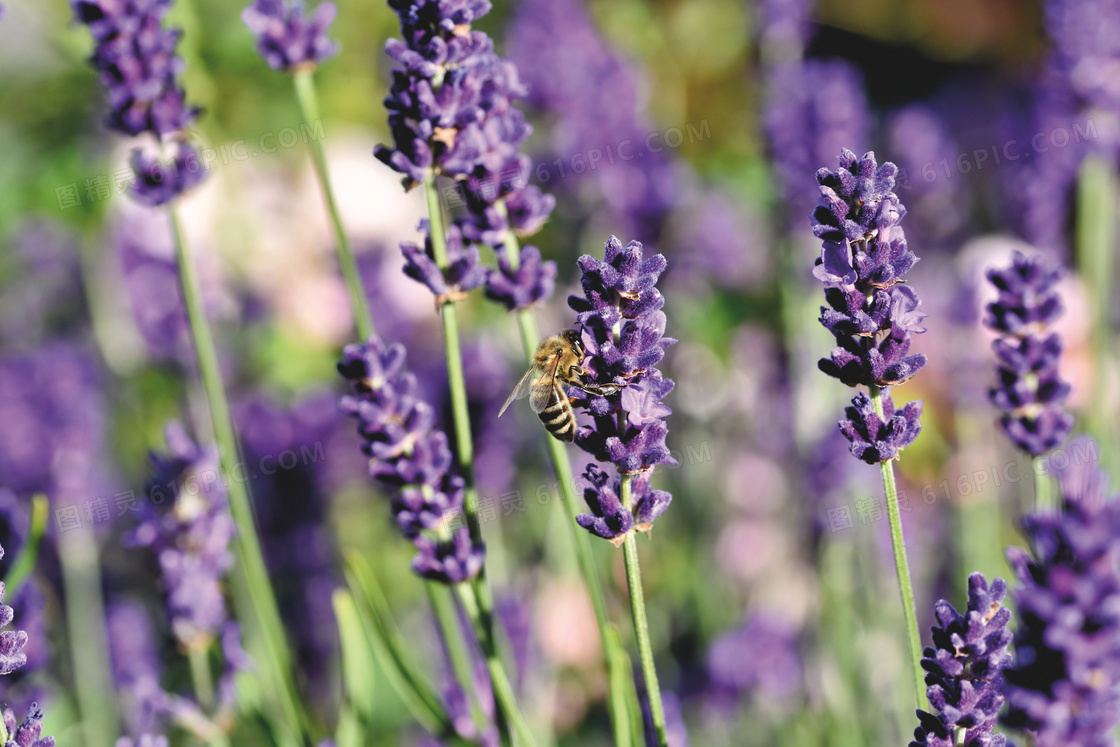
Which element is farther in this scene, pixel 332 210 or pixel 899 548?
pixel 332 210

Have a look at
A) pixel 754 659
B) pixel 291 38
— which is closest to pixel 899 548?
pixel 291 38

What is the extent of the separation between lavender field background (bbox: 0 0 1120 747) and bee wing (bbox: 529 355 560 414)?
13 cm

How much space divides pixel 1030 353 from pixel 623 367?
51 cm

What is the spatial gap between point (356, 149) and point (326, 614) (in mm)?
1578

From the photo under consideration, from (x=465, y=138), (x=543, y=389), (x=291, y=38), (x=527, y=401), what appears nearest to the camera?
(x=465, y=138)

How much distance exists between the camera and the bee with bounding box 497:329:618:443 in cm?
116

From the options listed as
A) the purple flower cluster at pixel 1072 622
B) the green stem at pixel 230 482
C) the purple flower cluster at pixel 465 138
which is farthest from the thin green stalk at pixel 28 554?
the purple flower cluster at pixel 1072 622

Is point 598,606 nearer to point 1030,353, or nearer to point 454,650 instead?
point 454,650

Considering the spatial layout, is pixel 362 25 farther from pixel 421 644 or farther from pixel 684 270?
pixel 421 644

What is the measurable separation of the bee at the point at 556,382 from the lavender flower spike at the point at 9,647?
0.52 meters

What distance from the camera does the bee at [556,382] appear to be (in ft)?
3.80

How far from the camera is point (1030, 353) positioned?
3.37ft

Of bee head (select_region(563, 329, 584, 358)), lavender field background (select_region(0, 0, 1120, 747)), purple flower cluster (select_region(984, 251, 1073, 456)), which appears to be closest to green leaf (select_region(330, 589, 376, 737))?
lavender field background (select_region(0, 0, 1120, 747))

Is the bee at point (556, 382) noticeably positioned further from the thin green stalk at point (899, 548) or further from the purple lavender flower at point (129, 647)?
the purple lavender flower at point (129, 647)
